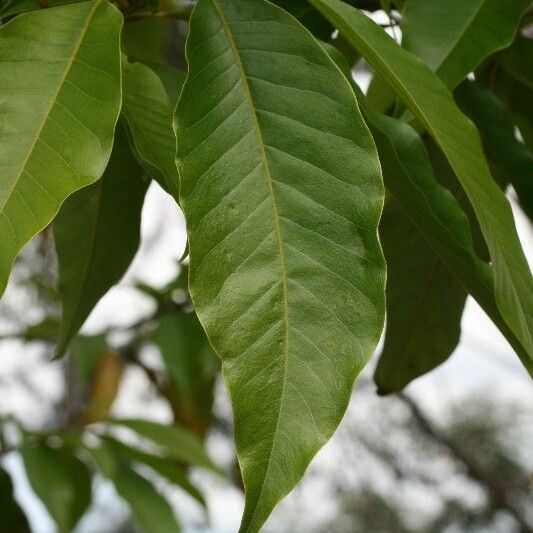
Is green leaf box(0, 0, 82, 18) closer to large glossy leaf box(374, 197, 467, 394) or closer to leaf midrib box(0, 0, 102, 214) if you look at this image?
leaf midrib box(0, 0, 102, 214)

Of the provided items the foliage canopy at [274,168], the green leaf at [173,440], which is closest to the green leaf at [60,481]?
the green leaf at [173,440]

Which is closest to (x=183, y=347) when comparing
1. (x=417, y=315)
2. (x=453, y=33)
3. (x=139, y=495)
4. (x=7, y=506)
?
(x=139, y=495)

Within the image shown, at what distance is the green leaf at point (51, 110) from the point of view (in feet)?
1.37

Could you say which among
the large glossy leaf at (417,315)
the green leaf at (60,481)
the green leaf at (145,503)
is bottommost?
the green leaf at (145,503)

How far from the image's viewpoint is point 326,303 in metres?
0.42

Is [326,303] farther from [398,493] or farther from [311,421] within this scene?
[398,493]

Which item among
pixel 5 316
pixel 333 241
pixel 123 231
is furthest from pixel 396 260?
pixel 5 316

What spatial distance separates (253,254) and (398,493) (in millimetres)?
2533

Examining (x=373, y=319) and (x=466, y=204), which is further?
(x=466, y=204)

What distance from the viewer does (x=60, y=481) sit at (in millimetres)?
1091

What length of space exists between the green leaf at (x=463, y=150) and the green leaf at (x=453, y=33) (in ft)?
0.31

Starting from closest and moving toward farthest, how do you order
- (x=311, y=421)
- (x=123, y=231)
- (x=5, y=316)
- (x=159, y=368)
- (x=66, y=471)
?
(x=311, y=421) → (x=123, y=231) → (x=66, y=471) → (x=159, y=368) → (x=5, y=316)

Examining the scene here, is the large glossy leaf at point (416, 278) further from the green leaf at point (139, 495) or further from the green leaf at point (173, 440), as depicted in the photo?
the green leaf at point (173, 440)

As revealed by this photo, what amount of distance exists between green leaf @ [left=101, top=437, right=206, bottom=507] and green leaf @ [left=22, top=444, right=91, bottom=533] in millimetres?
81
